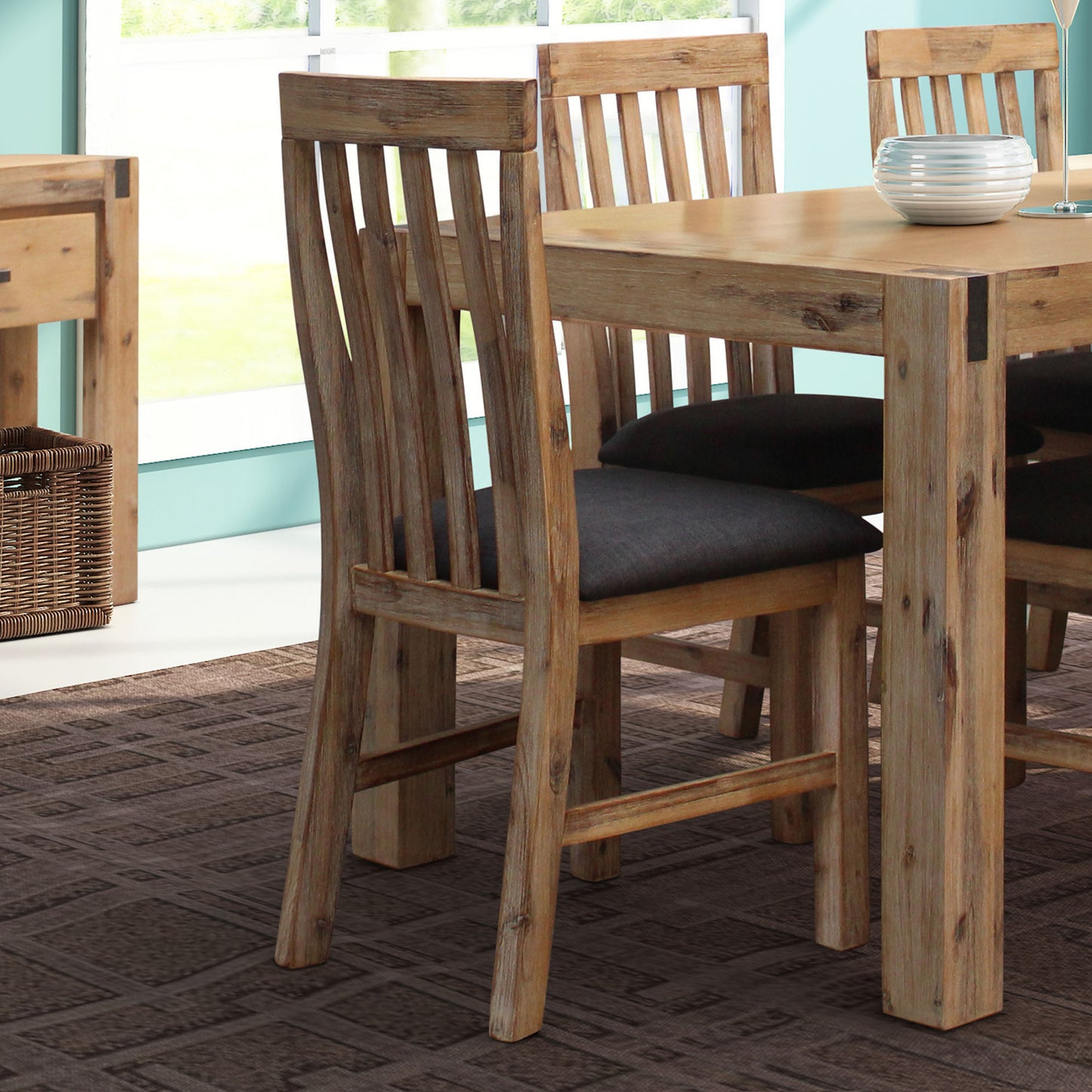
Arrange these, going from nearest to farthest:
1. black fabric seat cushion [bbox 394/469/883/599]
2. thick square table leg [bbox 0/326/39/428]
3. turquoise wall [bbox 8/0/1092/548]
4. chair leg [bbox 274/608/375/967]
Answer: black fabric seat cushion [bbox 394/469/883/599] < chair leg [bbox 274/608/375/967] < thick square table leg [bbox 0/326/39/428] < turquoise wall [bbox 8/0/1092/548]

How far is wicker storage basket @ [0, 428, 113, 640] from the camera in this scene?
11.5 feet

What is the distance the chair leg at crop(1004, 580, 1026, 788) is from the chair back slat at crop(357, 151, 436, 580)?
97 centimetres

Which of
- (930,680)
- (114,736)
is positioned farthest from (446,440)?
(114,736)

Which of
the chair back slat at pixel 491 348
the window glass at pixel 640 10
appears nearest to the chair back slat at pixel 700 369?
the chair back slat at pixel 491 348

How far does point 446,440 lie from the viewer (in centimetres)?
196

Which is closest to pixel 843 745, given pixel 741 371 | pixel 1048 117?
pixel 741 371

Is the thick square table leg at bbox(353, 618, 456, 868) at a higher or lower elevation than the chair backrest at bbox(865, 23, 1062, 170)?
lower

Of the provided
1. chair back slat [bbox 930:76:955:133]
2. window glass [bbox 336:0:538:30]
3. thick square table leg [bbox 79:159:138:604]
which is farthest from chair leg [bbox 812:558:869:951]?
window glass [bbox 336:0:538:30]

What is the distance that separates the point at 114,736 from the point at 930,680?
1467 millimetres

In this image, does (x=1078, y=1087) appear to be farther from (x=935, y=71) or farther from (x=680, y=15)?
(x=680, y=15)

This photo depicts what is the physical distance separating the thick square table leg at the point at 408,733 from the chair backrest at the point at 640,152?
449mm

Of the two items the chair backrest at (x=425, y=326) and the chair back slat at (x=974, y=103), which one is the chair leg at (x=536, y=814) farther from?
the chair back slat at (x=974, y=103)

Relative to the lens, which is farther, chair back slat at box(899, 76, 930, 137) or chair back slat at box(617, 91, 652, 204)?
chair back slat at box(899, 76, 930, 137)

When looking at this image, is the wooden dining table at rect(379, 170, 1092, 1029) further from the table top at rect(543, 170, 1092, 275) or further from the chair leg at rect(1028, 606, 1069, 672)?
the chair leg at rect(1028, 606, 1069, 672)
